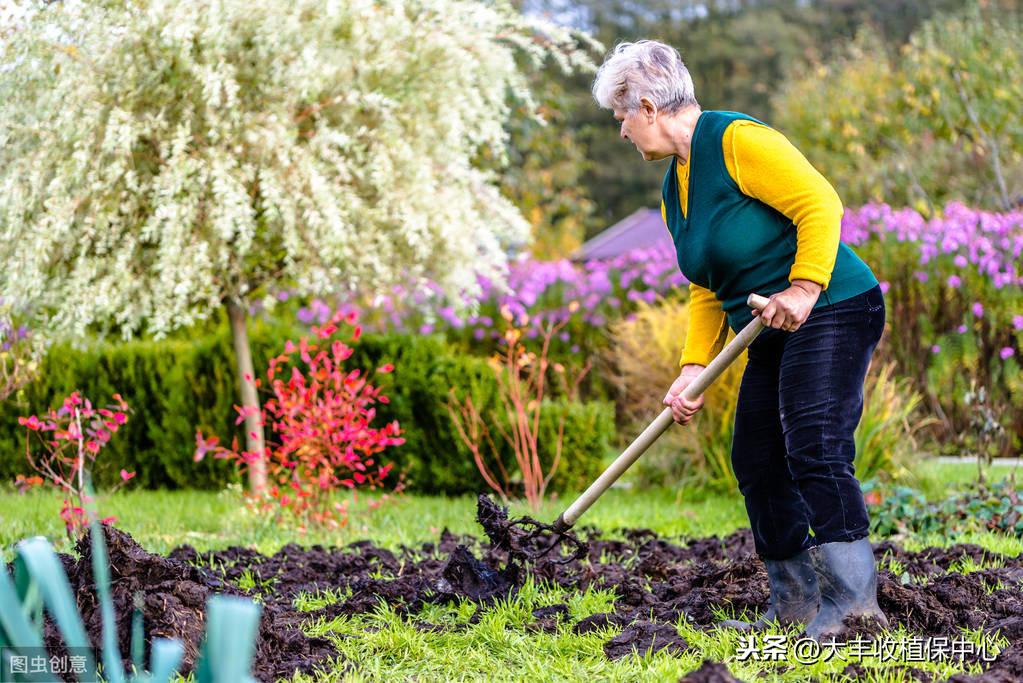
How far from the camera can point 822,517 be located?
2.75 meters

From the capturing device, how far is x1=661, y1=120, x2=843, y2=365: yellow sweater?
8.61 feet

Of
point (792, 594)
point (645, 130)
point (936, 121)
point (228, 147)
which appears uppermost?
point (936, 121)

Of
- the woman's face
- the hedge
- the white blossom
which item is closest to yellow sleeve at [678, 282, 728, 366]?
the woman's face

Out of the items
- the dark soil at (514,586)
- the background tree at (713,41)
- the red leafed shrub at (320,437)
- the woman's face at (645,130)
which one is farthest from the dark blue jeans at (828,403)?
the background tree at (713,41)

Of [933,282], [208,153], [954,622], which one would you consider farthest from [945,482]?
[208,153]

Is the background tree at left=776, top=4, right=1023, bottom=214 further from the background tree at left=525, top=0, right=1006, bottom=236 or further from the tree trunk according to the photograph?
the background tree at left=525, top=0, right=1006, bottom=236

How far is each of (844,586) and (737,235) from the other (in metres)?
0.96

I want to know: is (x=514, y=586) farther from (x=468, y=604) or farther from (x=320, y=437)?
(x=320, y=437)

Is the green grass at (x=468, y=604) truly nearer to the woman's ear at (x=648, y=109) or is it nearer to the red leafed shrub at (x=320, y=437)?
the red leafed shrub at (x=320, y=437)

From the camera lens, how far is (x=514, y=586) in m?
3.48

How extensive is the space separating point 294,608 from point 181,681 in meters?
0.89

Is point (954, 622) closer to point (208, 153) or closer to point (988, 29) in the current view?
point (208, 153)

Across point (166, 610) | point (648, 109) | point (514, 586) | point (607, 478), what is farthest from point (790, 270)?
point (166, 610)

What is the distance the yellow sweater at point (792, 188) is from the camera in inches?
103
